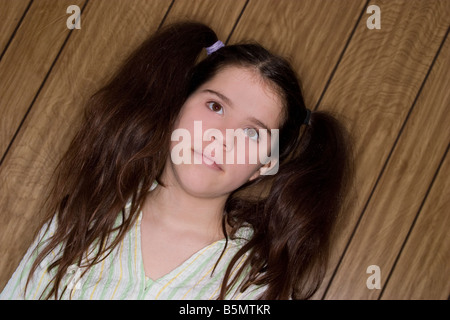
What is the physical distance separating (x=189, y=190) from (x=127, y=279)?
219 mm

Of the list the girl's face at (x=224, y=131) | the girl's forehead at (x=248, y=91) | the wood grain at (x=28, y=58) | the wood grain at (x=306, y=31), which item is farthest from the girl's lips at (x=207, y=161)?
the wood grain at (x=28, y=58)

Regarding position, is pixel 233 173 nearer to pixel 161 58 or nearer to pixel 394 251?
pixel 161 58

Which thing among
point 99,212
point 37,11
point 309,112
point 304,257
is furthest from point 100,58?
point 304,257

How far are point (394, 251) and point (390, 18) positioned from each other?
0.54 meters

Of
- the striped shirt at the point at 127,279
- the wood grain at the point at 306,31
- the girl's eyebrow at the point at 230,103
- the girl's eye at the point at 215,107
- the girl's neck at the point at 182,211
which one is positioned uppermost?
the wood grain at the point at 306,31

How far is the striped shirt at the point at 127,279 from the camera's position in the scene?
96cm

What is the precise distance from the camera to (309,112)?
3.46 ft

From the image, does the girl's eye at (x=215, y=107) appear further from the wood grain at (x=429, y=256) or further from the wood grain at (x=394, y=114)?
the wood grain at (x=429, y=256)

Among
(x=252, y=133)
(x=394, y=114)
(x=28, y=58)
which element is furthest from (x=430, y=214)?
(x=28, y=58)

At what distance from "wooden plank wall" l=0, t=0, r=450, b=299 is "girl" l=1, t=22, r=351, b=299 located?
0.06 metres

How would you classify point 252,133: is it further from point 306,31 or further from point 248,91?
point 306,31

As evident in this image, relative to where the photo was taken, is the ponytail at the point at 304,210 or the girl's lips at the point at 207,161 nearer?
the girl's lips at the point at 207,161

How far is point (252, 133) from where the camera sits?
3.12ft

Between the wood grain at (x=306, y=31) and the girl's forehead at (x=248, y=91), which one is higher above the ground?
the wood grain at (x=306, y=31)
